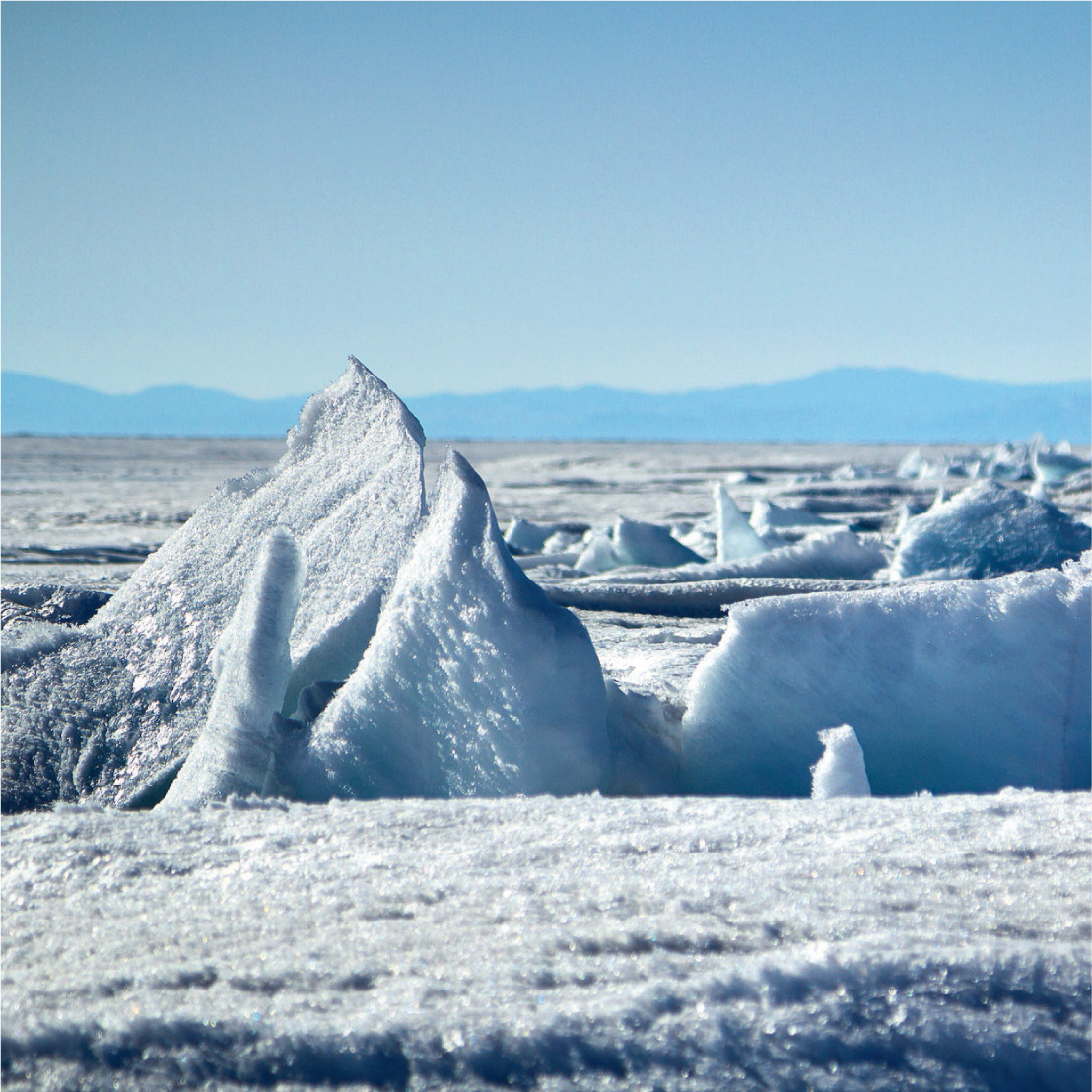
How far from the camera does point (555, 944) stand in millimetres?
837

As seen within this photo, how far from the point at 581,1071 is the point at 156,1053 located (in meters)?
0.30

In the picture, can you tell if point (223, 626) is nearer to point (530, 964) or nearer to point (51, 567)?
point (530, 964)

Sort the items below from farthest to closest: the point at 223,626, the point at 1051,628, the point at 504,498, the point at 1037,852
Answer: the point at 504,498, the point at 223,626, the point at 1051,628, the point at 1037,852

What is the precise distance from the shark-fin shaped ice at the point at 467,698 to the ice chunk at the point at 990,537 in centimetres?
177

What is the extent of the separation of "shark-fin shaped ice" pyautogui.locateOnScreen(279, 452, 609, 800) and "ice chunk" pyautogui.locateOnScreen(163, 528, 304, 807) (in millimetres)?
53

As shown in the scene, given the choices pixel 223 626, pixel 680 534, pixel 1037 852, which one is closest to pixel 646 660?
pixel 223 626

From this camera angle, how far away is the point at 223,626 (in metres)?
1.56

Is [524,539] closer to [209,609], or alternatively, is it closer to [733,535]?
[733,535]

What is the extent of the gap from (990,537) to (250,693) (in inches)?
86.5

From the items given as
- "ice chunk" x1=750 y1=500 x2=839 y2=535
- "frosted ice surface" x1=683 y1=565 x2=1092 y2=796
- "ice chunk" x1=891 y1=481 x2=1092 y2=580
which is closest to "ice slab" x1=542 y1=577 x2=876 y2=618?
"ice chunk" x1=891 y1=481 x2=1092 y2=580

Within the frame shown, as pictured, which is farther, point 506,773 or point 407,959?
point 506,773

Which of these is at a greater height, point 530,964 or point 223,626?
point 223,626

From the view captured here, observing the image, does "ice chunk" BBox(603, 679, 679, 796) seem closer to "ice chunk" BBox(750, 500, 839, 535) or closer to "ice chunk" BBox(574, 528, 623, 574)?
"ice chunk" BBox(574, 528, 623, 574)

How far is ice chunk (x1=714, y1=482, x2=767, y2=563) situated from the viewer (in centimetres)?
334
